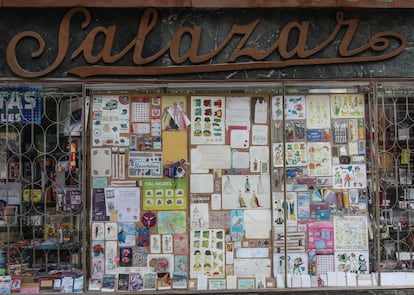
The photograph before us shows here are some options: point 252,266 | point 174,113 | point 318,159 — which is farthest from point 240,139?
point 252,266

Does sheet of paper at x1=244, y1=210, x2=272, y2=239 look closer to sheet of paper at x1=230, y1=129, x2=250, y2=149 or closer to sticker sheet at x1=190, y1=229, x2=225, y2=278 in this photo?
sticker sheet at x1=190, y1=229, x2=225, y2=278

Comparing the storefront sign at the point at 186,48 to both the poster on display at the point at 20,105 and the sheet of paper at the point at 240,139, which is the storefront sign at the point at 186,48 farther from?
the sheet of paper at the point at 240,139

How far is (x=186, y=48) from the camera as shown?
6.61 m

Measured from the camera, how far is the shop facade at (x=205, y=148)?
657cm

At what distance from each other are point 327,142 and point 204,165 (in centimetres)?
147

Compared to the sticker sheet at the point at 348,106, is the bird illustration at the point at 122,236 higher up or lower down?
lower down

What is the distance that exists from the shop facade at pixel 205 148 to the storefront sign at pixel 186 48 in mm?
16

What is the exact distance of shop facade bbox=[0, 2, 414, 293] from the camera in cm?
657

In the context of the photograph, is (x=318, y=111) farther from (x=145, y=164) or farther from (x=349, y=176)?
(x=145, y=164)

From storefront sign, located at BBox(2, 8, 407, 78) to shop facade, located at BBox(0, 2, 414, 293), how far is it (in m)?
0.02

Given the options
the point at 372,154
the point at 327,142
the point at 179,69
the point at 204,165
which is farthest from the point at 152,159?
the point at 372,154

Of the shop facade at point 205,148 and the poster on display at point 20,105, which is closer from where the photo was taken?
the shop facade at point 205,148

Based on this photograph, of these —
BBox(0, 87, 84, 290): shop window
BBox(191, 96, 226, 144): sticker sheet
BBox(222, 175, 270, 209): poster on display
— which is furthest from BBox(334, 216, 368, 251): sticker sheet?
BBox(0, 87, 84, 290): shop window

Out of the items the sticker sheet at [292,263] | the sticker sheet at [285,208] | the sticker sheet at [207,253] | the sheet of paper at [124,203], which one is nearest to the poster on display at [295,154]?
the sticker sheet at [285,208]
